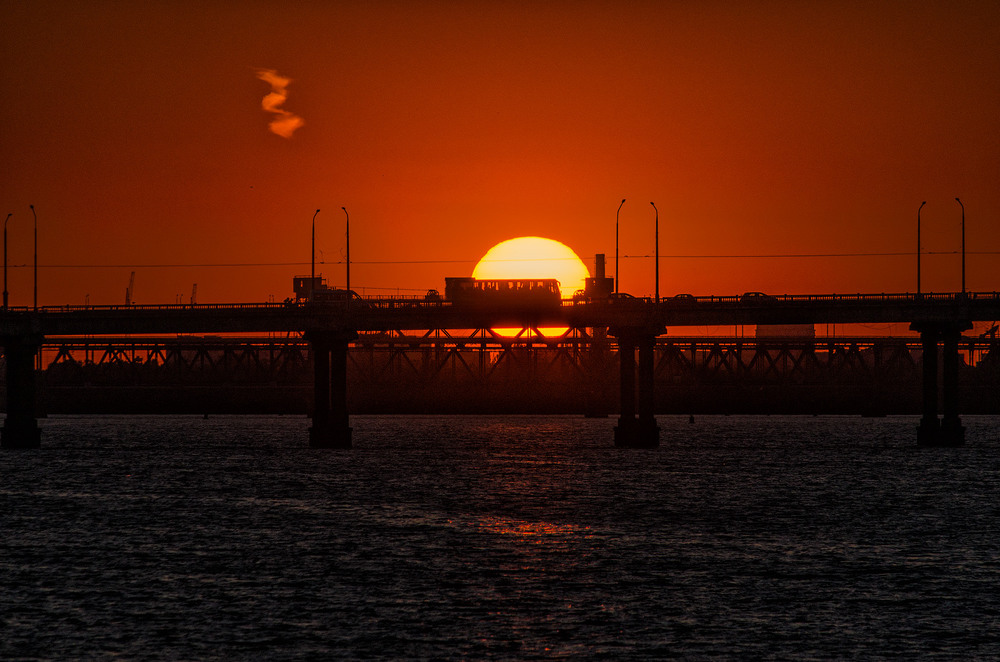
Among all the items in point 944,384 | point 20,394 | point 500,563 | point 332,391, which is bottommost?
point 500,563

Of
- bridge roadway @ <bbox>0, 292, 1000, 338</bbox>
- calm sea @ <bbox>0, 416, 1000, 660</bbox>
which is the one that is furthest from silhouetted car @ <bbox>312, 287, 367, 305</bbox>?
calm sea @ <bbox>0, 416, 1000, 660</bbox>

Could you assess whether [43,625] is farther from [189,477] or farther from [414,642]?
[189,477]

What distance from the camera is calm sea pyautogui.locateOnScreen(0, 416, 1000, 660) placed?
101ft

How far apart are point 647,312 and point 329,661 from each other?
77321 mm

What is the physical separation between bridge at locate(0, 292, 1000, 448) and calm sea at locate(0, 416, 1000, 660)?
1604 cm

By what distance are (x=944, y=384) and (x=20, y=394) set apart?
78.3 meters

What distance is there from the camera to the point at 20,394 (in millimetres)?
111188

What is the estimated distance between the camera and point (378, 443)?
12950 centimetres

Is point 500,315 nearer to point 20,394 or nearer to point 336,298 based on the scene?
point 336,298

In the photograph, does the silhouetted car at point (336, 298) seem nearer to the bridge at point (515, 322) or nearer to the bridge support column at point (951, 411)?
the bridge at point (515, 322)

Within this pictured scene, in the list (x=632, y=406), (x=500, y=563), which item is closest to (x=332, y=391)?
(x=632, y=406)

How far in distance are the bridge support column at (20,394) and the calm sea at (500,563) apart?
2446 centimetres

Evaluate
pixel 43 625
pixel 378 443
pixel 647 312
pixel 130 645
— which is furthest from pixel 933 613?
pixel 378 443

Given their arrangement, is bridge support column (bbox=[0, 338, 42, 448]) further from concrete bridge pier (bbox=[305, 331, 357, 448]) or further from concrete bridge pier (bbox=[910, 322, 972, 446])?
concrete bridge pier (bbox=[910, 322, 972, 446])
